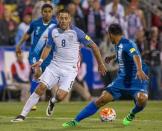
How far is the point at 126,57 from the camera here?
Answer: 13.7 metres

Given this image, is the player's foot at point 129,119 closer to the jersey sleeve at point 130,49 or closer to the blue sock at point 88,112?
the blue sock at point 88,112

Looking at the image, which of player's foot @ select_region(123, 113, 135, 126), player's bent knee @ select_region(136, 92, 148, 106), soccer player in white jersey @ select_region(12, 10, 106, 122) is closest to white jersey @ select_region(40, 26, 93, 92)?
soccer player in white jersey @ select_region(12, 10, 106, 122)

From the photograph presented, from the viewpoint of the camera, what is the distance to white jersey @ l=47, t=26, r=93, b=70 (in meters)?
14.9

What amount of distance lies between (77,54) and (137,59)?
7.94 feet

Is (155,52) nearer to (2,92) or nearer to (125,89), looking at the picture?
(2,92)

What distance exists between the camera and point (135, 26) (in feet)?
82.4

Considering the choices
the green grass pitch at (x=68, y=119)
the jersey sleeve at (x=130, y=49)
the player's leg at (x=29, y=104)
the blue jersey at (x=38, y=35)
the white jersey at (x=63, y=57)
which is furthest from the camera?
the blue jersey at (x=38, y=35)

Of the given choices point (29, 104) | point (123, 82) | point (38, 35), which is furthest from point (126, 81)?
point (38, 35)

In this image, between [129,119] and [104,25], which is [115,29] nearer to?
[129,119]

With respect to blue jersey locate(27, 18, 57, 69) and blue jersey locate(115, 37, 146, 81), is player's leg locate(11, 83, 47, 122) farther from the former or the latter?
blue jersey locate(27, 18, 57, 69)

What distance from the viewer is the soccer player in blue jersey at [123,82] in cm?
1352

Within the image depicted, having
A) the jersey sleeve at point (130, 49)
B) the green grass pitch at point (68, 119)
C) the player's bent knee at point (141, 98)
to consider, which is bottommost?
the green grass pitch at point (68, 119)

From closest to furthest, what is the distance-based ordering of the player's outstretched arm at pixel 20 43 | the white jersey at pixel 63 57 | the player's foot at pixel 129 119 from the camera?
the player's foot at pixel 129 119, the white jersey at pixel 63 57, the player's outstretched arm at pixel 20 43

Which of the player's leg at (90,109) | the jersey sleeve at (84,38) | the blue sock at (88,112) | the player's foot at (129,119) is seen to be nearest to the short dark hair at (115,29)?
the jersey sleeve at (84,38)
